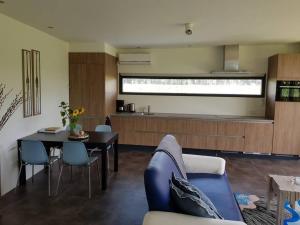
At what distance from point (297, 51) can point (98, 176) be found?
478 centimetres

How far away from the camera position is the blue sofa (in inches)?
74.1

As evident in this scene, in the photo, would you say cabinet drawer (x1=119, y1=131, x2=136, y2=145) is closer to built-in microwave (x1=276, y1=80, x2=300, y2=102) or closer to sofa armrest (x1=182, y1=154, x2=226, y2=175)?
sofa armrest (x1=182, y1=154, x2=226, y2=175)

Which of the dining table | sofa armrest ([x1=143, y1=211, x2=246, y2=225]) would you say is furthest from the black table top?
sofa armrest ([x1=143, y1=211, x2=246, y2=225])

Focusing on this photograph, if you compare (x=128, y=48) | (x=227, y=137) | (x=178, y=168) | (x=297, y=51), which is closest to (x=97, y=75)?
(x=128, y=48)

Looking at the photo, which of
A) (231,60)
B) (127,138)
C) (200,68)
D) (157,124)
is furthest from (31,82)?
(231,60)

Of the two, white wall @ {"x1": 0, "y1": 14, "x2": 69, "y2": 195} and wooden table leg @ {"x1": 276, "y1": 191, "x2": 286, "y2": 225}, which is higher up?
white wall @ {"x1": 0, "y1": 14, "x2": 69, "y2": 195}

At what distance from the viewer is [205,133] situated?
219 inches

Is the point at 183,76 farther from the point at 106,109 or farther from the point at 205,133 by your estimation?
the point at 106,109

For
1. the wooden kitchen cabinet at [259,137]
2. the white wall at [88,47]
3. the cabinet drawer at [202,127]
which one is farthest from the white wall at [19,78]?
the wooden kitchen cabinet at [259,137]

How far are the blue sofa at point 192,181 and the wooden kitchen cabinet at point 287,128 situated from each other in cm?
271

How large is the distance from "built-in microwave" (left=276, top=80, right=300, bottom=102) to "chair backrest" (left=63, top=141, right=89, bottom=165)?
156 inches

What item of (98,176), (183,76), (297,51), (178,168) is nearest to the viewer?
(178,168)

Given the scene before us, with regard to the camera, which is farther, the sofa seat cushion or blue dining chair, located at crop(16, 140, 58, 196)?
blue dining chair, located at crop(16, 140, 58, 196)

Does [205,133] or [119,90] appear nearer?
[205,133]
